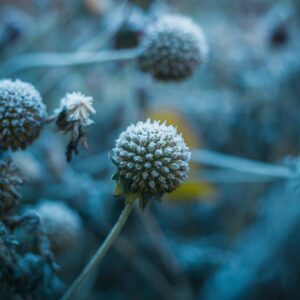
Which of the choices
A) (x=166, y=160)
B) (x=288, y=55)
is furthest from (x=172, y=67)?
(x=288, y=55)

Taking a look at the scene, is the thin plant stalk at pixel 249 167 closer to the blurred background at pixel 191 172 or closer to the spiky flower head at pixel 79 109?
the blurred background at pixel 191 172

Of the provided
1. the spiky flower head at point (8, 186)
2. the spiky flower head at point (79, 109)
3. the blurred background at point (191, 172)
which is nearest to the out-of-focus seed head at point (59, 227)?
the blurred background at point (191, 172)

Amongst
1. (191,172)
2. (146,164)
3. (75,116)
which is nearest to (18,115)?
(75,116)

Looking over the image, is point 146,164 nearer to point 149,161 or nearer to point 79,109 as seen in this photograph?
point 149,161

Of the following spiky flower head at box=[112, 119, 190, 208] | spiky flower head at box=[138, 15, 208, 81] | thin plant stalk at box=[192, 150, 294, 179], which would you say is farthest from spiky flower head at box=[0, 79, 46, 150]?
thin plant stalk at box=[192, 150, 294, 179]

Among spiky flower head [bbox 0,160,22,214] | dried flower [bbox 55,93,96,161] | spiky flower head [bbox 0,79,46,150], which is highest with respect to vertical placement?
dried flower [bbox 55,93,96,161]

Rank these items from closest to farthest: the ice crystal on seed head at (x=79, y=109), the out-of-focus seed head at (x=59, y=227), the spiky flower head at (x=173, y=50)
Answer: the ice crystal on seed head at (x=79, y=109), the out-of-focus seed head at (x=59, y=227), the spiky flower head at (x=173, y=50)

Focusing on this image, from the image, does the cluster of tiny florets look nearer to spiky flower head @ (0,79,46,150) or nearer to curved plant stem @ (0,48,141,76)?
spiky flower head @ (0,79,46,150)
